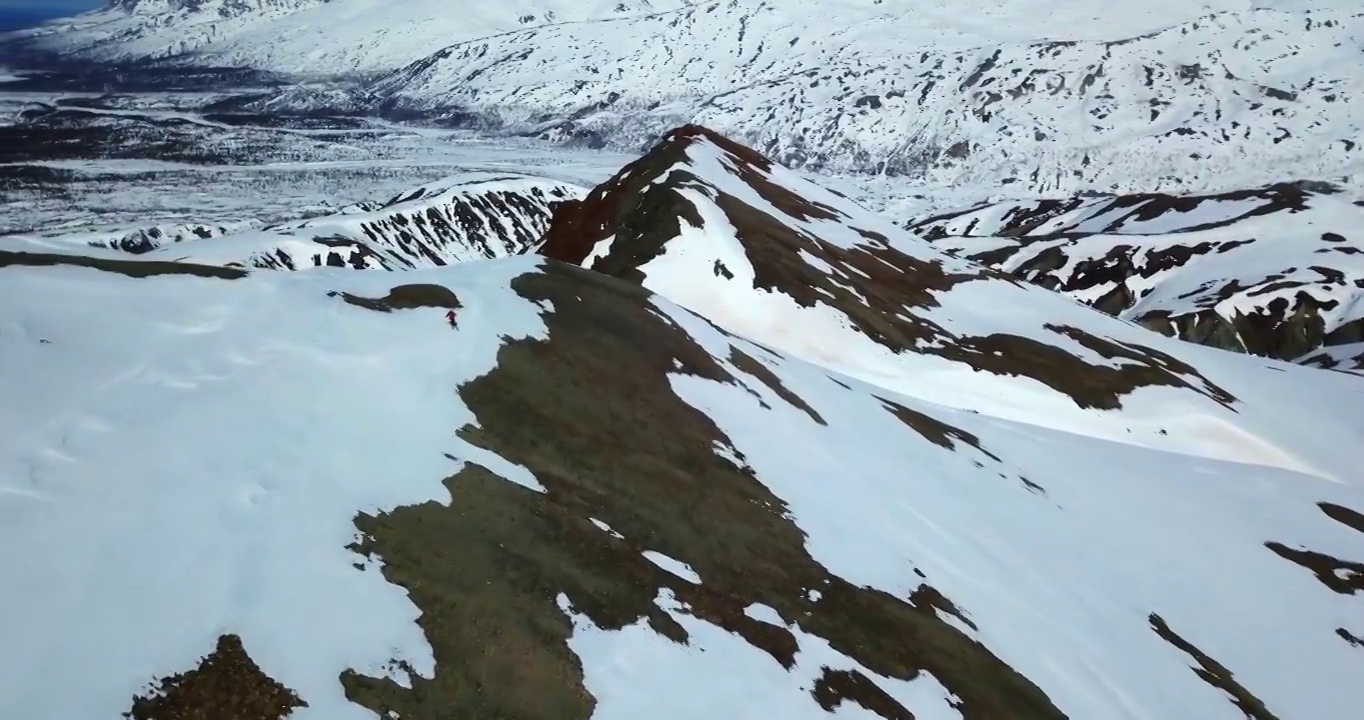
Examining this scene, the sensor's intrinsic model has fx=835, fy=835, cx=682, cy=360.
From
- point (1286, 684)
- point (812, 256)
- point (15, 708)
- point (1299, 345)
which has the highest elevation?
point (15, 708)

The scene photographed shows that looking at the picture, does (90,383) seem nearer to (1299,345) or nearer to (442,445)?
(442,445)

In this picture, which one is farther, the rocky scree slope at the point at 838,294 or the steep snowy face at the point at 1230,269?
the steep snowy face at the point at 1230,269

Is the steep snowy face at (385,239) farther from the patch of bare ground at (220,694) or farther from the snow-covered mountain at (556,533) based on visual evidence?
the patch of bare ground at (220,694)

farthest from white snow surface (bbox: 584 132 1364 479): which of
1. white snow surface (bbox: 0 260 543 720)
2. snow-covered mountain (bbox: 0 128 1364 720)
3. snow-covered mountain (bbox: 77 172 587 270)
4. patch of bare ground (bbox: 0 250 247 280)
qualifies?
snow-covered mountain (bbox: 77 172 587 270)

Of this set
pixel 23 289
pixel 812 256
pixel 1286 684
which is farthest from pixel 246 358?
pixel 812 256

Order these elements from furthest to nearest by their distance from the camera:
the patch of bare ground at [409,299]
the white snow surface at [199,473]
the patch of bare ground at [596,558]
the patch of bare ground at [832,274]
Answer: the patch of bare ground at [832,274] < the patch of bare ground at [409,299] < the patch of bare ground at [596,558] < the white snow surface at [199,473]

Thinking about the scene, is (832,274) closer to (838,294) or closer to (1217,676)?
(838,294)

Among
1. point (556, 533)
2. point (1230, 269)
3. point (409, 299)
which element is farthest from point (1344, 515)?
point (1230, 269)

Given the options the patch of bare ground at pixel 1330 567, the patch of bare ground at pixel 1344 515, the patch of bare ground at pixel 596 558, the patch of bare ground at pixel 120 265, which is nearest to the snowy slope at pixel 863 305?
the patch of bare ground at pixel 1344 515
